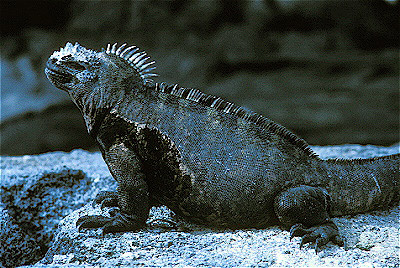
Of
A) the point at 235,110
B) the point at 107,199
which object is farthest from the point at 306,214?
the point at 107,199

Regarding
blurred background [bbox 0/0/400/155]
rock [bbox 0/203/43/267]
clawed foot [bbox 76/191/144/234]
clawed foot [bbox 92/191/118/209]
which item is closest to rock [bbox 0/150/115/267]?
rock [bbox 0/203/43/267]

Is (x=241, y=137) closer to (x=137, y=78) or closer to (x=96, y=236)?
(x=137, y=78)

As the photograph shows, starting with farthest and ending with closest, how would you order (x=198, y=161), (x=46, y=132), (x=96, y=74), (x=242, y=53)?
1. (x=242, y=53)
2. (x=46, y=132)
3. (x=96, y=74)
4. (x=198, y=161)

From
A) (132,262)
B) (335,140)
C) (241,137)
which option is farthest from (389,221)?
(335,140)

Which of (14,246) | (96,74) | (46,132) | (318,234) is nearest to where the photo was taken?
(318,234)

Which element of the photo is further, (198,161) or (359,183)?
(359,183)

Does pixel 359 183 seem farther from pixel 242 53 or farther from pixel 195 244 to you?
pixel 242 53
